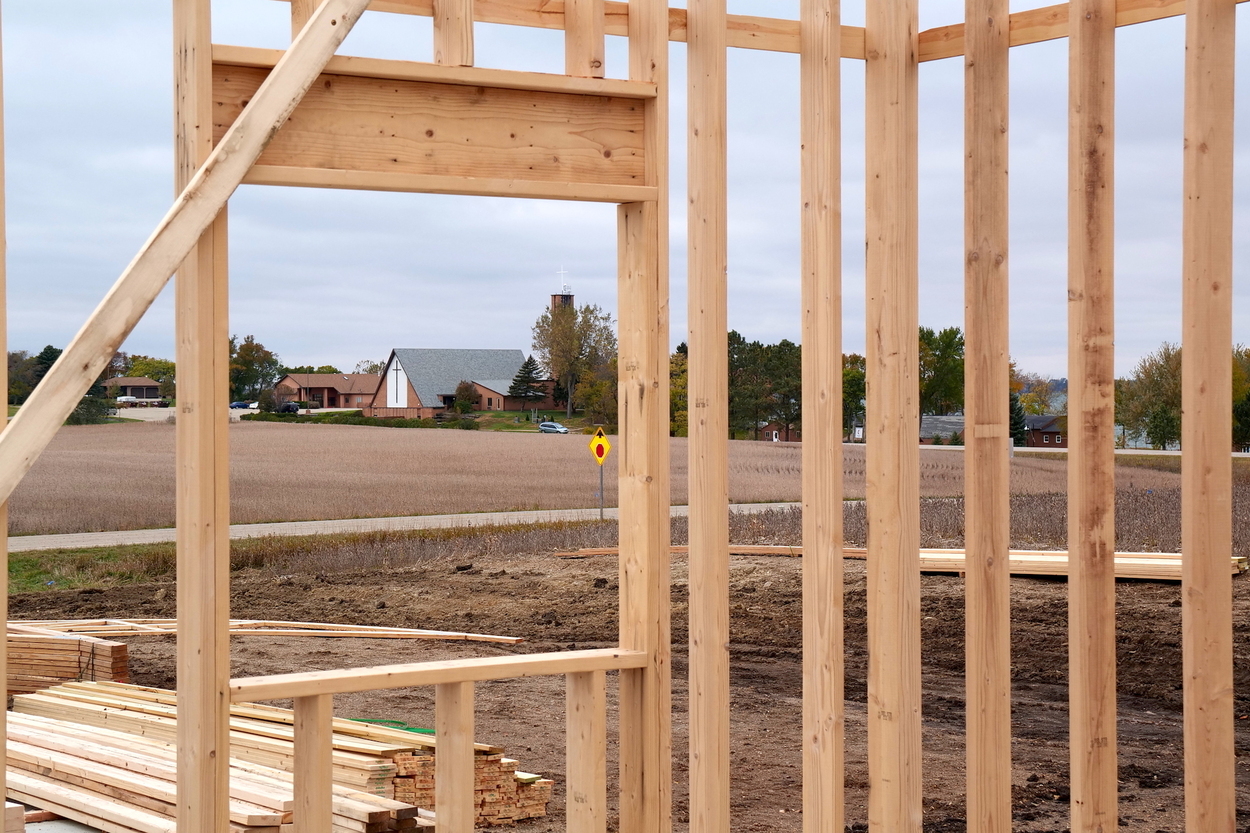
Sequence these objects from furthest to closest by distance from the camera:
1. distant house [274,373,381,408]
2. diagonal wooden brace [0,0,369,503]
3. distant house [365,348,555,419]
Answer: distant house [365,348,555,419] < distant house [274,373,381,408] < diagonal wooden brace [0,0,369,503]

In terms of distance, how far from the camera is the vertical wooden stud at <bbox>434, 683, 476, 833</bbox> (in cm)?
334

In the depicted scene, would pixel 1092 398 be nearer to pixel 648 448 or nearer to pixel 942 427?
pixel 648 448

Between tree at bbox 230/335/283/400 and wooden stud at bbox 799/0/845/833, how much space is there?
36146mm

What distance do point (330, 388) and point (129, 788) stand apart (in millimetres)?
56076

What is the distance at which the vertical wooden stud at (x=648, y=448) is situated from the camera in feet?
11.7

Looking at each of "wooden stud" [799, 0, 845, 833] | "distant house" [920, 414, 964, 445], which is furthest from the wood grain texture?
"distant house" [920, 414, 964, 445]

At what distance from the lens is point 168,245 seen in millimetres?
3000

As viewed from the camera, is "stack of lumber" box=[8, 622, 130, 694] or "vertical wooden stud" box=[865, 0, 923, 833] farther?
"stack of lumber" box=[8, 622, 130, 694]

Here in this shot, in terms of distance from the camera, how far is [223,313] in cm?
314

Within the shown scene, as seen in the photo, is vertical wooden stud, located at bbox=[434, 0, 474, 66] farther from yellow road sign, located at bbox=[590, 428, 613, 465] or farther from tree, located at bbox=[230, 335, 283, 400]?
tree, located at bbox=[230, 335, 283, 400]

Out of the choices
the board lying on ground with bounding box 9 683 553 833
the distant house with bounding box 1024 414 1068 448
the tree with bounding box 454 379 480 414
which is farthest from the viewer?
the tree with bounding box 454 379 480 414

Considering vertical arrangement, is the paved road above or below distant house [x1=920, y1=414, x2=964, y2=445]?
below

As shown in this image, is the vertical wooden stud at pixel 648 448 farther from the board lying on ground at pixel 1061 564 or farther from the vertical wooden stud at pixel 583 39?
the board lying on ground at pixel 1061 564

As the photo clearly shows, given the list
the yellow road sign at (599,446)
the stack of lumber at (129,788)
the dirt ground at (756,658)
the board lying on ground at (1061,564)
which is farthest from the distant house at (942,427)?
the stack of lumber at (129,788)
